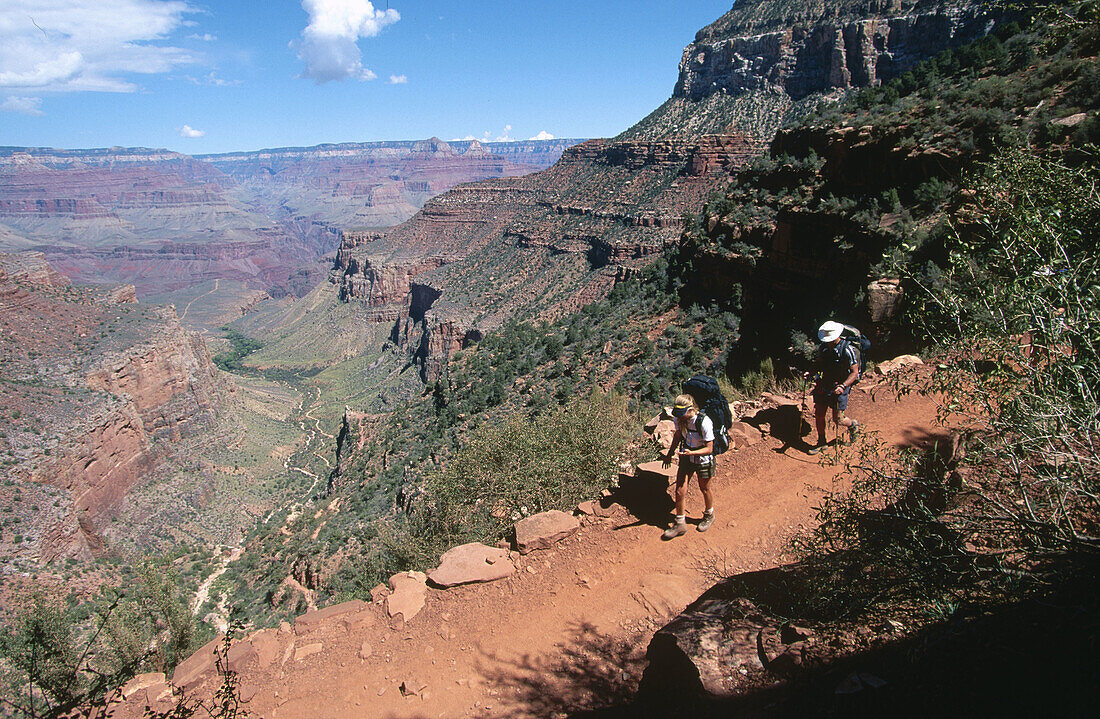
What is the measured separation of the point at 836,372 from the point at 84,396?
4730cm

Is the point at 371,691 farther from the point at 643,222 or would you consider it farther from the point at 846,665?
the point at 643,222

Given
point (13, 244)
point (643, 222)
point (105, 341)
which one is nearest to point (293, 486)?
point (105, 341)

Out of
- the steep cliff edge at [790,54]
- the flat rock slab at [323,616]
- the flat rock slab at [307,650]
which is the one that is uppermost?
the steep cliff edge at [790,54]

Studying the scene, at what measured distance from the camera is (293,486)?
43.7m

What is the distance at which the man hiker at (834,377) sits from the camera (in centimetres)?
834

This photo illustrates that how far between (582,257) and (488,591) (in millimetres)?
55869

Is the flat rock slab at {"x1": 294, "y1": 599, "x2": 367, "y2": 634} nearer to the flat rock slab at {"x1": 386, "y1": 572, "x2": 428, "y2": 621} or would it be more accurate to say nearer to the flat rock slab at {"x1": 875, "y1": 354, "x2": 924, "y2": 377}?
the flat rock slab at {"x1": 386, "y1": 572, "x2": 428, "y2": 621}

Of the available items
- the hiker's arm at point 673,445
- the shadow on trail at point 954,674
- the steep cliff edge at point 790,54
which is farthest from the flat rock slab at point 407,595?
the steep cliff edge at point 790,54

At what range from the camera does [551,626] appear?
662 cm

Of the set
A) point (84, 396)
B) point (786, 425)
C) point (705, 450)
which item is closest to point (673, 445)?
point (705, 450)

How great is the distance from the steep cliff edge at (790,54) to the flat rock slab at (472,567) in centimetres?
6001

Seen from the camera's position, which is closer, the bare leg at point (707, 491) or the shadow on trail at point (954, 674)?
the shadow on trail at point (954, 674)

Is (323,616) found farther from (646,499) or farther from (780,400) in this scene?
(780,400)

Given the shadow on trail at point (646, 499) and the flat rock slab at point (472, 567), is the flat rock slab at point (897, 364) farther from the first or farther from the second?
the flat rock slab at point (472, 567)
